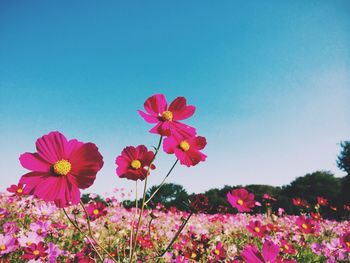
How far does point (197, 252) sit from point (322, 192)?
59.8 feet

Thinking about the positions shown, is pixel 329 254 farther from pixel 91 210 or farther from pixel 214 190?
pixel 214 190

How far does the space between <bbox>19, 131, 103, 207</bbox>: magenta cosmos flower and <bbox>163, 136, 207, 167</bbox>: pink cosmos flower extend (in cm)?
26

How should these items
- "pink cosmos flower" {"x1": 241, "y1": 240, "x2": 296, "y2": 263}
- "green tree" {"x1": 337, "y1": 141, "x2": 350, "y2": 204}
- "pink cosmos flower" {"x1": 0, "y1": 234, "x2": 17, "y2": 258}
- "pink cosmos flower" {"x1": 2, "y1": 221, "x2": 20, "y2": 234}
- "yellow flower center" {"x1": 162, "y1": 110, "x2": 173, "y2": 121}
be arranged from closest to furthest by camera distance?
"pink cosmos flower" {"x1": 241, "y1": 240, "x2": 296, "y2": 263} < "yellow flower center" {"x1": 162, "y1": 110, "x2": 173, "y2": 121} < "pink cosmos flower" {"x1": 0, "y1": 234, "x2": 17, "y2": 258} < "pink cosmos flower" {"x1": 2, "y1": 221, "x2": 20, "y2": 234} < "green tree" {"x1": 337, "y1": 141, "x2": 350, "y2": 204}

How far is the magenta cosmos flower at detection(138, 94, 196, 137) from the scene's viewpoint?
977 mm

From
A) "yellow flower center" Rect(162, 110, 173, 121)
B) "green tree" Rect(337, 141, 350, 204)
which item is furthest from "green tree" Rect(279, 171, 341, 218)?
"yellow flower center" Rect(162, 110, 173, 121)

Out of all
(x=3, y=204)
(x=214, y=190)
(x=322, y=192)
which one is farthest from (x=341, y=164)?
(x=3, y=204)

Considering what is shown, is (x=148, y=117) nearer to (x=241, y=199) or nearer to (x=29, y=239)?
(x=241, y=199)

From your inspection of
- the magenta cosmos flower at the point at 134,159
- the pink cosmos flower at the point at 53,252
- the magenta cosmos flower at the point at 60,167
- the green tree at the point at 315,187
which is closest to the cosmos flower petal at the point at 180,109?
the magenta cosmos flower at the point at 134,159

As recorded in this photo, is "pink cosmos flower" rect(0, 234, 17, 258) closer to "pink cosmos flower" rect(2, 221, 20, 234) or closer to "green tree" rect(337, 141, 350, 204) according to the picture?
"pink cosmos flower" rect(2, 221, 20, 234)

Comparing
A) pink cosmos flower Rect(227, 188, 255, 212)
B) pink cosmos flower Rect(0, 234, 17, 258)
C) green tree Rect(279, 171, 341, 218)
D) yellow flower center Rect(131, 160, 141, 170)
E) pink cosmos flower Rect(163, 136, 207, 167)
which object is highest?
green tree Rect(279, 171, 341, 218)

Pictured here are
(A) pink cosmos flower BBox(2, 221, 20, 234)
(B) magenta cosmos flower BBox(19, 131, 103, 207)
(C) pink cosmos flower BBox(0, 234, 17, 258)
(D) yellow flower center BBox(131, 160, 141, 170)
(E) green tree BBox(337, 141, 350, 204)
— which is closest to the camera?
(B) magenta cosmos flower BBox(19, 131, 103, 207)

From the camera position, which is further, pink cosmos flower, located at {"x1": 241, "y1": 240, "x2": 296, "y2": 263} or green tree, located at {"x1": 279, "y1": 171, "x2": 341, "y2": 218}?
green tree, located at {"x1": 279, "y1": 171, "x2": 341, "y2": 218}

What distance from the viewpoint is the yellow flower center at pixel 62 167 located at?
0.79 m

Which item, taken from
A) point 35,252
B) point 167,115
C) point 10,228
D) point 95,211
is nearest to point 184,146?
point 167,115
